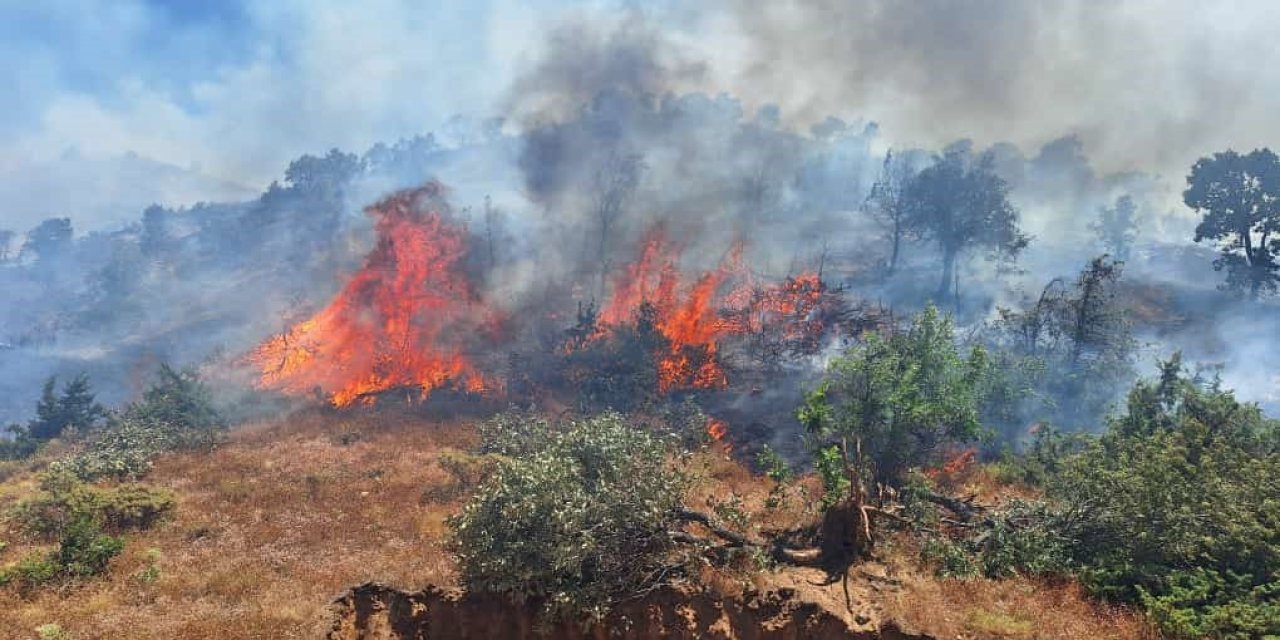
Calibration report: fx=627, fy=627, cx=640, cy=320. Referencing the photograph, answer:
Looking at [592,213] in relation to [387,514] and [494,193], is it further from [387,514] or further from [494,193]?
[387,514]

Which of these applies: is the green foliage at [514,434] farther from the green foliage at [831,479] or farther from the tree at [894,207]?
the tree at [894,207]

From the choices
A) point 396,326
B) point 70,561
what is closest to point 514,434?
point 70,561

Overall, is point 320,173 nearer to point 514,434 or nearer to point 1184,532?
point 514,434

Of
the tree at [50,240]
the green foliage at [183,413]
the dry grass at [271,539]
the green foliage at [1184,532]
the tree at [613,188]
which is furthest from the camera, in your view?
the tree at [50,240]

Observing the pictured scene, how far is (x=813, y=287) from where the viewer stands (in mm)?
40094

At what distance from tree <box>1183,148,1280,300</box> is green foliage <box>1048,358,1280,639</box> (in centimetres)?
3585

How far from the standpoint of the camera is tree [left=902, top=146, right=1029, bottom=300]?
47156mm

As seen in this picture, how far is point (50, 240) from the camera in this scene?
93.8 metres

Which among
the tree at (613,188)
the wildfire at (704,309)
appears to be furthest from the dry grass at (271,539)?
the tree at (613,188)

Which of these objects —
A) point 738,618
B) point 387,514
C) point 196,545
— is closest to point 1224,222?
point 738,618

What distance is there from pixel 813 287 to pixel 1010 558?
2942 centimetres

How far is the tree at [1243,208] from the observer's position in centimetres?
3838

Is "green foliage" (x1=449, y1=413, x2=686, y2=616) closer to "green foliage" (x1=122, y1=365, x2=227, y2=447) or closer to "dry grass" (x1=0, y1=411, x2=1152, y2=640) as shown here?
"dry grass" (x1=0, y1=411, x2=1152, y2=640)

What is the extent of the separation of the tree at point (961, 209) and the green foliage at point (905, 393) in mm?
33048
